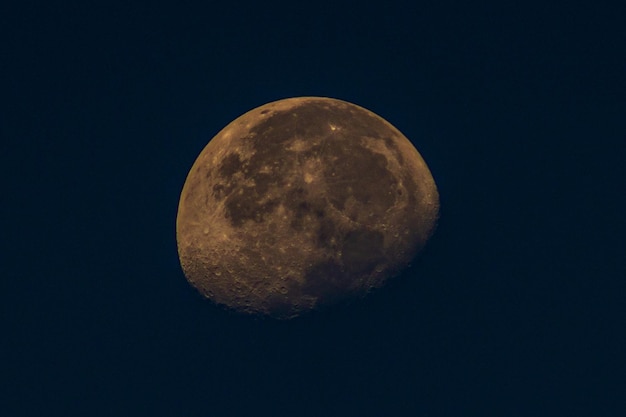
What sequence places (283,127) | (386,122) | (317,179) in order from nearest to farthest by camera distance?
(317,179) < (283,127) < (386,122)

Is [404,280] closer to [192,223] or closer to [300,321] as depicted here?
[300,321]

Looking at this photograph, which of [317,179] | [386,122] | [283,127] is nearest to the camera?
[317,179]

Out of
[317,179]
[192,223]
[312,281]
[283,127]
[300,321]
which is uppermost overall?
[283,127]

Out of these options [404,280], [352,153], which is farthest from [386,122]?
[404,280]

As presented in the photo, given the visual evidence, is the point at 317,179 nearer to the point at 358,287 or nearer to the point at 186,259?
the point at 358,287

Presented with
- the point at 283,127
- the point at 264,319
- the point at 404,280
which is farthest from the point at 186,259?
the point at 404,280

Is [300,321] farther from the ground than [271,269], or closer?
closer

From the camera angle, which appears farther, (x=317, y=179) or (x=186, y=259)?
(x=186, y=259)
